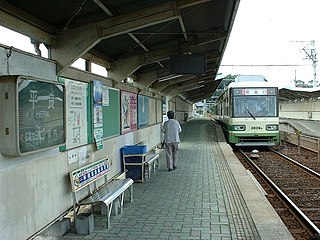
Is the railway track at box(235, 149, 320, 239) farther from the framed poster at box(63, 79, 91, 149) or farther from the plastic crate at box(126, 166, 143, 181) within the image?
the framed poster at box(63, 79, 91, 149)

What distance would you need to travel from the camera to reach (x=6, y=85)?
14.6 feet

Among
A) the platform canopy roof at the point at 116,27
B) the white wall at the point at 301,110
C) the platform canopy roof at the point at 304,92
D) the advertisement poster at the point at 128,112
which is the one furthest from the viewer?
the white wall at the point at 301,110

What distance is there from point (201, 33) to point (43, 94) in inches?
276

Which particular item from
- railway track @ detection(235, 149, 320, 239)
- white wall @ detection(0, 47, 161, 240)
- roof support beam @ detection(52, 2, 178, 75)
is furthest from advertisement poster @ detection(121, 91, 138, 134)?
railway track @ detection(235, 149, 320, 239)

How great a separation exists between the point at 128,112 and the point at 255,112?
8.58m

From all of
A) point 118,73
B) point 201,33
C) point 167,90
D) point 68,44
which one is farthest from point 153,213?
point 167,90

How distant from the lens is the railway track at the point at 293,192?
22.9ft

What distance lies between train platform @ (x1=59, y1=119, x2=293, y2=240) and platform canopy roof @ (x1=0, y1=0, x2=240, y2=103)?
252cm

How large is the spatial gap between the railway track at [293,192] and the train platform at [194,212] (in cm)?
65

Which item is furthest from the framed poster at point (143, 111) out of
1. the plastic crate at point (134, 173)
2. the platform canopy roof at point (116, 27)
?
the plastic crate at point (134, 173)

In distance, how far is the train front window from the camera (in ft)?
59.9

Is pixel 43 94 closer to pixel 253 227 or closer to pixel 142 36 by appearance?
pixel 253 227

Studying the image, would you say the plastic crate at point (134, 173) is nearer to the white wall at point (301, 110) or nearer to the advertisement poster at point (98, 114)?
the advertisement poster at point (98, 114)

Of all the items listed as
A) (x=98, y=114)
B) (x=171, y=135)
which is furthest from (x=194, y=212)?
(x=171, y=135)
